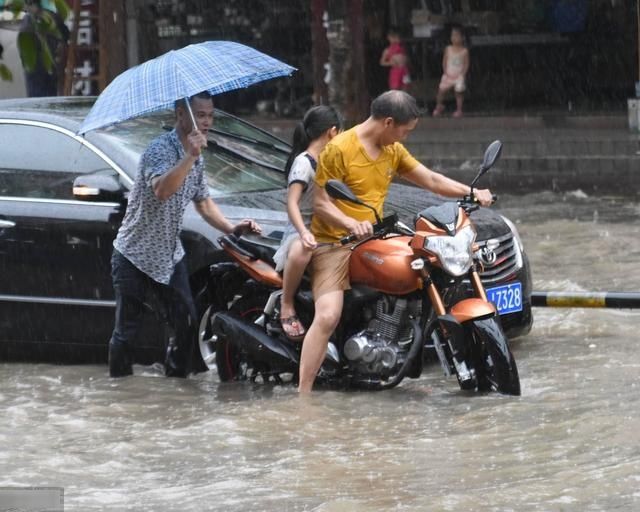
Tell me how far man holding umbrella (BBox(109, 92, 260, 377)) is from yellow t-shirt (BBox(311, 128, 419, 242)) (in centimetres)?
60

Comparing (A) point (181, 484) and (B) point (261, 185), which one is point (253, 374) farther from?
(A) point (181, 484)

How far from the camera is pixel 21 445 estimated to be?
717 centimetres

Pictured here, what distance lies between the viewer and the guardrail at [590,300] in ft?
29.2

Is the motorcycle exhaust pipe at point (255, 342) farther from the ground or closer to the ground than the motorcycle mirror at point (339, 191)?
closer to the ground

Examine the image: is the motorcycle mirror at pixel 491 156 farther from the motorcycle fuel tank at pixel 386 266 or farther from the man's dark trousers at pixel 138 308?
the man's dark trousers at pixel 138 308

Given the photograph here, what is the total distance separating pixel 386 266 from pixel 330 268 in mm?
294

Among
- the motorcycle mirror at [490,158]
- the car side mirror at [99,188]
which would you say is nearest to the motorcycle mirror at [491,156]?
the motorcycle mirror at [490,158]

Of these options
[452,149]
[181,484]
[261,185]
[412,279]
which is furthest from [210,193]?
[452,149]

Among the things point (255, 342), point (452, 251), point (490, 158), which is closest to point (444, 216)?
point (452, 251)

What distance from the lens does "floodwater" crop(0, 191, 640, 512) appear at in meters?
6.11

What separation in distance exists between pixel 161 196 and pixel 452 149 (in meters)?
11.2

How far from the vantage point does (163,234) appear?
803 centimetres

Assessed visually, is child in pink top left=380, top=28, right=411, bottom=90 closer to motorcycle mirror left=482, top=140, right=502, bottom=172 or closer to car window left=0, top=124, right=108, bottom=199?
car window left=0, top=124, right=108, bottom=199

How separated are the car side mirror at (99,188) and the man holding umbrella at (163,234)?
38cm
